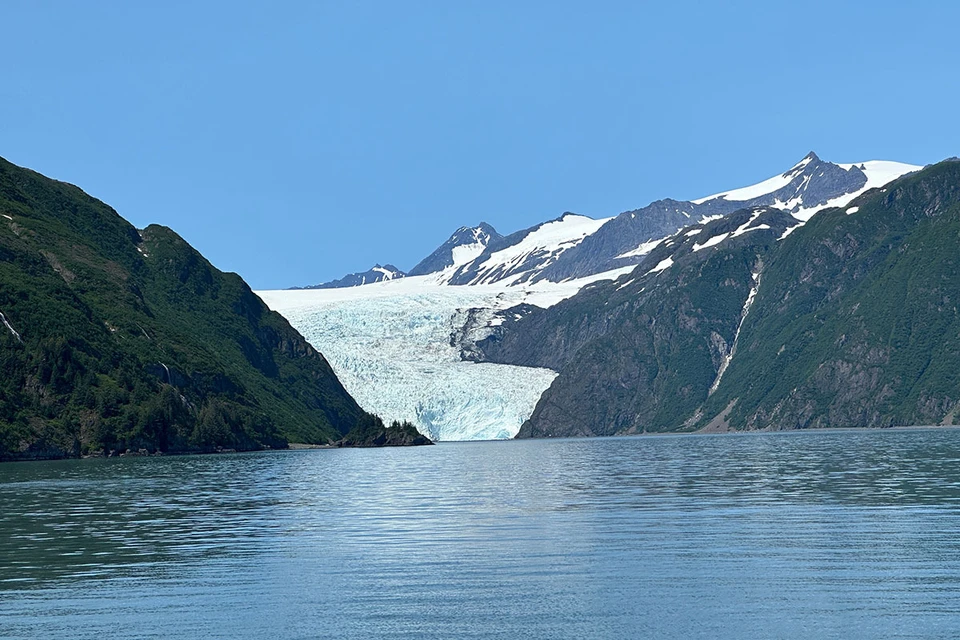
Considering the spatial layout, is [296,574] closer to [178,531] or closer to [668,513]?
[178,531]

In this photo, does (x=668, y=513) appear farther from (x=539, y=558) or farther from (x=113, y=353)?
(x=113, y=353)

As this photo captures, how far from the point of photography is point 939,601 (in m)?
34.6

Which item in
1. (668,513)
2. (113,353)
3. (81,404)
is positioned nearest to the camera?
(668,513)

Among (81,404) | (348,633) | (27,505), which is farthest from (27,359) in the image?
(348,633)

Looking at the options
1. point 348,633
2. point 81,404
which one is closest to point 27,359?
point 81,404

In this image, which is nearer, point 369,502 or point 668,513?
point 668,513

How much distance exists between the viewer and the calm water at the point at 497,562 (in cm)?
3334

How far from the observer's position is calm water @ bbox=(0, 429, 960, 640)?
33.3 m

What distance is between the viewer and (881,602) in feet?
114

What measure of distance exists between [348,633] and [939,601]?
1610cm

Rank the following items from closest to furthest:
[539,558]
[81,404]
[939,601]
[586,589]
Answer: [939,601] < [586,589] < [539,558] < [81,404]

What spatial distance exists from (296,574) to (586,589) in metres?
10.7

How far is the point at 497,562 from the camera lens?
1766 inches

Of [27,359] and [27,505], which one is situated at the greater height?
[27,359]
